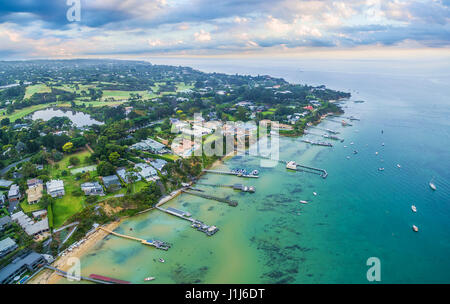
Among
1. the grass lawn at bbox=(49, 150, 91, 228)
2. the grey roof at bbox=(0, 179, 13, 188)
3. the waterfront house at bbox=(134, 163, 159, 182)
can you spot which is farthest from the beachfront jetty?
the grey roof at bbox=(0, 179, 13, 188)

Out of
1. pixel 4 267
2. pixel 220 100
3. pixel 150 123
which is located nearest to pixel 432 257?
pixel 4 267

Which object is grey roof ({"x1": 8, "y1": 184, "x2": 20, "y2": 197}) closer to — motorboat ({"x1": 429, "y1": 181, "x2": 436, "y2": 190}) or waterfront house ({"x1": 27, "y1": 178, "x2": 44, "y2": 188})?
waterfront house ({"x1": 27, "y1": 178, "x2": 44, "y2": 188})

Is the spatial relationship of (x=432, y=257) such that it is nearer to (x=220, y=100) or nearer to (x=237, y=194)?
(x=237, y=194)

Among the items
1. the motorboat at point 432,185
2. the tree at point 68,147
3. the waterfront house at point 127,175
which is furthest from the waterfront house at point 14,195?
the motorboat at point 432,185

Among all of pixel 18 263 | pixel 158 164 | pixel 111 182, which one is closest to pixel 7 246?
pixel 18 263

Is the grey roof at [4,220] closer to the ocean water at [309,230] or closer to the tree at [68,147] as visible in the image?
the ocean water at [309,230]

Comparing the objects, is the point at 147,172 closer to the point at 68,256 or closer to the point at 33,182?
the point at 33,182
